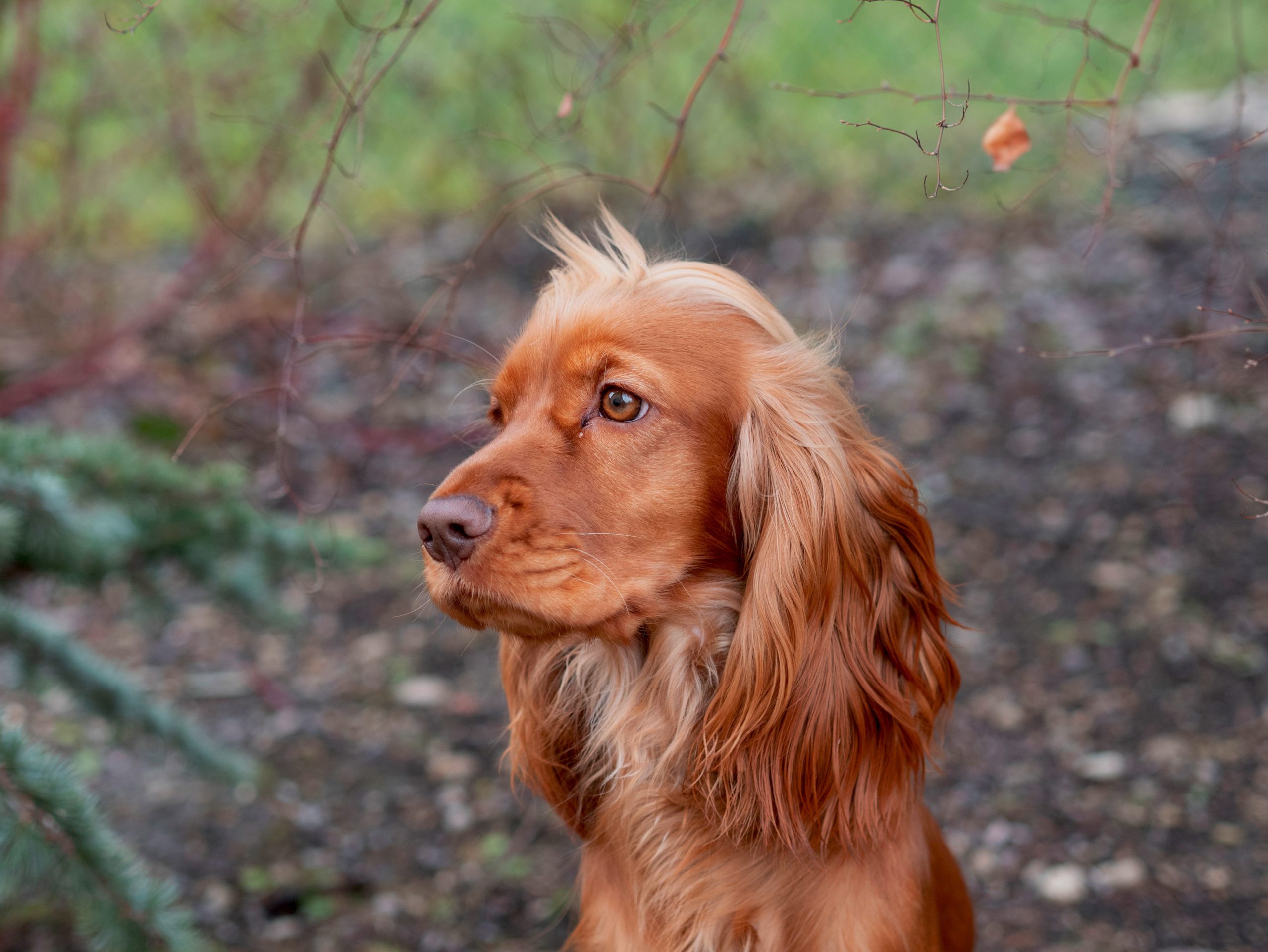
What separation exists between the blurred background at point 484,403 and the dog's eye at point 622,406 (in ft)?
1.51

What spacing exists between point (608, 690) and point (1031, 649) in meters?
2.26

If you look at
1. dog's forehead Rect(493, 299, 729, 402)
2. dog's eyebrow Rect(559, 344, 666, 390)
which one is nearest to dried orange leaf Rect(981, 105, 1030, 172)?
dog's forehead Rect(493, 299, 729, 402)

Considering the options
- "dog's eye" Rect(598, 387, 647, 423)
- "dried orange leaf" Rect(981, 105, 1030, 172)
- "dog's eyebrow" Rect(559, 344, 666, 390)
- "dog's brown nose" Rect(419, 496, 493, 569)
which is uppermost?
"dried orange leaf" Rect(981, 105, 1030, 172)

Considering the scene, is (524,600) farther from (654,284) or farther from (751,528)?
(654,284)

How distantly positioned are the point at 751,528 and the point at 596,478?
306 millimetres

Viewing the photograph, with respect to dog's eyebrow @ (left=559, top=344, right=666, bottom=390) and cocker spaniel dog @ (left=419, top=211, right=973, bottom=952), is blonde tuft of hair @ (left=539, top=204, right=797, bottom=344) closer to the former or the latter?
cocker spaniel dog @ (left=419, top=211, right=973, bottom=952)

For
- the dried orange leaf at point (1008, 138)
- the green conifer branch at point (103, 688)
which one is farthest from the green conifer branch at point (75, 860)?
the dried orange leaf at point (1008, 138)

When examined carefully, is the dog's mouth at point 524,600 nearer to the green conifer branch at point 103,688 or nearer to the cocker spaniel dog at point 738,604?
the cocker spaniel dog at point 738,604

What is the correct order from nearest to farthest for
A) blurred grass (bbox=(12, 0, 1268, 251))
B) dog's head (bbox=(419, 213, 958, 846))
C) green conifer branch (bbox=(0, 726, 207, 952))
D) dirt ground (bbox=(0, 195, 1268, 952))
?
1. dog's head (bbox=(419, 213, 958, 846))
2. green conifer branch (bbox=(0, 726, 207, 952))
3. dirt ground (bbox=(0, 195, 1268, 952))
4. blurred grass (bbox=(12, 0, 1268, 251))

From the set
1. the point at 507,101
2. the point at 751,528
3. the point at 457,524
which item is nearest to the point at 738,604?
the point at 751,528

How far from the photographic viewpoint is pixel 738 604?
207 cm

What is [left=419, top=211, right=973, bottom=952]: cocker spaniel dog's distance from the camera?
1945 mm

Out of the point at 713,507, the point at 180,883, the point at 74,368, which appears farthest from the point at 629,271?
the point at 74,368

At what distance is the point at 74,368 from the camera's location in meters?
4.38
